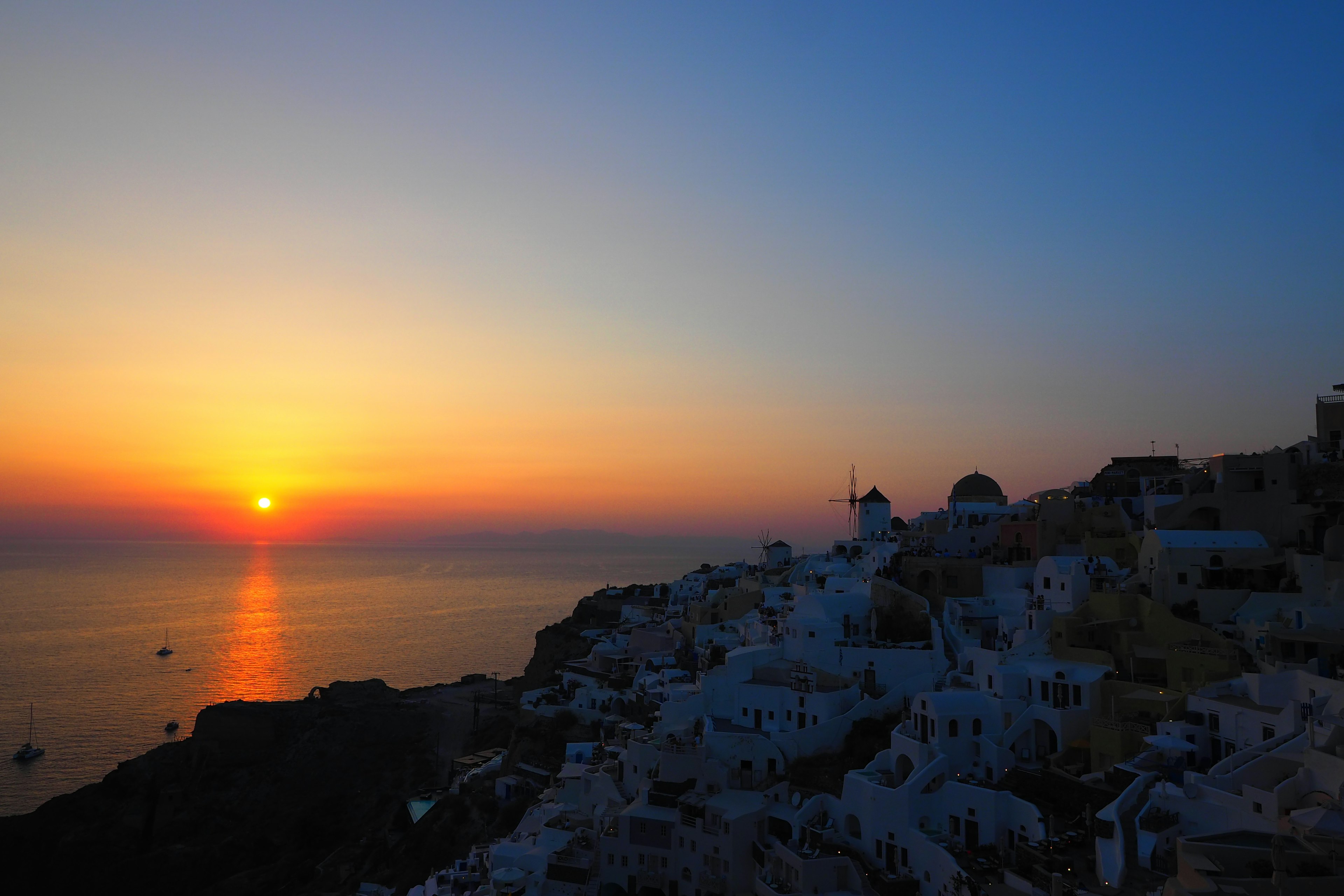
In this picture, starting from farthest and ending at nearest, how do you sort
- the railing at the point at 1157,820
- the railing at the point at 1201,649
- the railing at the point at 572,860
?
the railing at the point at 572,860
the railing at the point at 1201,649
the railing at the point at 1157,820

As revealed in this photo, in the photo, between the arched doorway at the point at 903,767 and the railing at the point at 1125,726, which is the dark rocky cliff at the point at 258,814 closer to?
the arched doorway at the point at 903,767

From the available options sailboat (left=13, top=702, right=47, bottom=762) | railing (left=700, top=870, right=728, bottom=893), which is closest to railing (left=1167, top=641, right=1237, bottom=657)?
railing (left=700, top=870, right=728, bottom=893)

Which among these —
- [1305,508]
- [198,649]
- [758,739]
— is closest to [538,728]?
[758,739]

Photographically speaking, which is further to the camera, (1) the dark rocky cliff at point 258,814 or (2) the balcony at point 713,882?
(1) the dark rocky cliff at point 258,814

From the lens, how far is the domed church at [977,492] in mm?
45219

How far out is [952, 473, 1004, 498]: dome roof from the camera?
45688mm

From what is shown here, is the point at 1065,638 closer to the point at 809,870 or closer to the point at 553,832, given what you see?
the point at 809,870

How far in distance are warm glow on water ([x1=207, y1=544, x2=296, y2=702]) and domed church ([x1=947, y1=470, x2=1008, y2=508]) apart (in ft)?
173

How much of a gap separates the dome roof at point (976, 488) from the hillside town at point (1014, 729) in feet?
21.6

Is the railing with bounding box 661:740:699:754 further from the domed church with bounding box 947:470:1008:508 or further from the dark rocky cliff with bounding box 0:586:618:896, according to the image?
the domed church with bounding box 947:470:1008:508

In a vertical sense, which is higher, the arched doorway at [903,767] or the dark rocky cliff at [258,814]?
the arched doorway at [903,767]

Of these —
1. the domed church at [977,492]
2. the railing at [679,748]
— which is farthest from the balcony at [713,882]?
the domed church at [977,492]

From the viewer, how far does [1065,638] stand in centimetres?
2588

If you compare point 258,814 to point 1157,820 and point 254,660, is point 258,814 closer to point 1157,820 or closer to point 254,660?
point 1157,820
